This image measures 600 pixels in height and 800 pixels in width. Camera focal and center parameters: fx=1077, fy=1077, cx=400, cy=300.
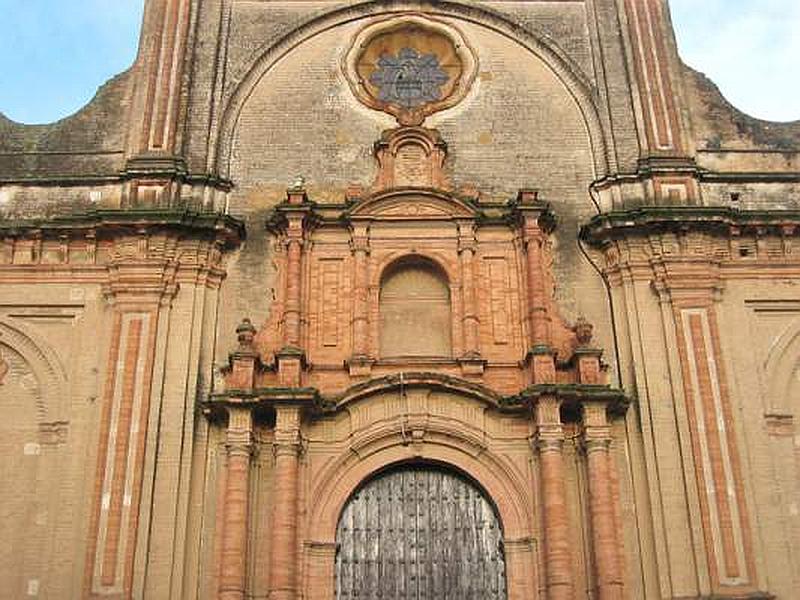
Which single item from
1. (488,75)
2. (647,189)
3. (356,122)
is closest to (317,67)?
(356,122)

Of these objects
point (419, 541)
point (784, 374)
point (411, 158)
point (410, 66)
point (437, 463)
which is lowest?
point (419, 541)

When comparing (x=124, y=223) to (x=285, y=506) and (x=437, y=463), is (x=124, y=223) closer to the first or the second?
(x=285, y=506)

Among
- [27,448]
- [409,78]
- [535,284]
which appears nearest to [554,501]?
[535,284]

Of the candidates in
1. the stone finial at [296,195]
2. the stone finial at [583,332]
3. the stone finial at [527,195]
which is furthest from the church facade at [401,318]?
the stone finial at [583,332]

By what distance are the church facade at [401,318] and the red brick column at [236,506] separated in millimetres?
35

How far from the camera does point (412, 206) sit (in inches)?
654

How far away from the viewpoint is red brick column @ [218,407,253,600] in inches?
537

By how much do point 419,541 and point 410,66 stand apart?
27.7 ft

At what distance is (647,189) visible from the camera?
16766 mm

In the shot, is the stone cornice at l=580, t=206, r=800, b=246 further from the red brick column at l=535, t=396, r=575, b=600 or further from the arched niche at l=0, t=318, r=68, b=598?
the arched niche at l=0, t=318, r=68, b=598

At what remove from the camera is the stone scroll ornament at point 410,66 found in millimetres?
18125

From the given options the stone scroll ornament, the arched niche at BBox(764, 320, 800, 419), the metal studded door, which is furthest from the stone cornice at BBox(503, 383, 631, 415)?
the stone scroll ornament

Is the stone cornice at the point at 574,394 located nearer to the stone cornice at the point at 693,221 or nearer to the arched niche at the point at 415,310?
the arched niche at the point at 415,310

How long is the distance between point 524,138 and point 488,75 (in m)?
1.48
